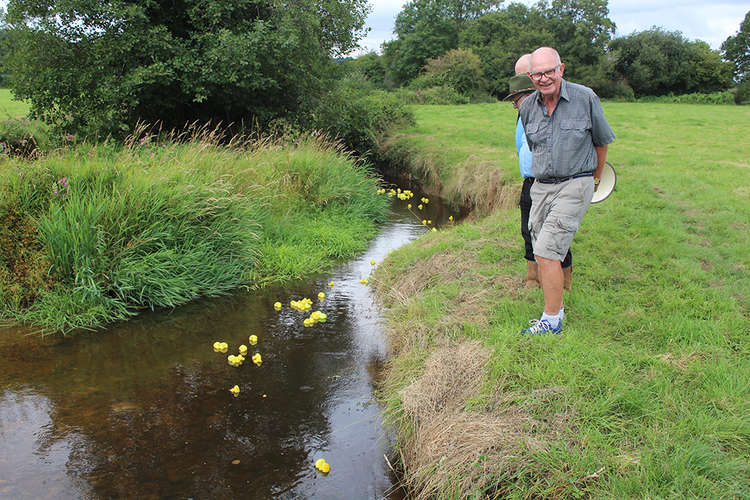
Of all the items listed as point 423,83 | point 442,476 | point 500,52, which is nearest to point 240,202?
point 442,476

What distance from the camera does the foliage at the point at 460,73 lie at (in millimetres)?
35906

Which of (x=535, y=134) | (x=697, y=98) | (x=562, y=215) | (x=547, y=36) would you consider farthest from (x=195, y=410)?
(x=547, y=36)

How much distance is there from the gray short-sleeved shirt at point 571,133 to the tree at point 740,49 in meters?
48.2

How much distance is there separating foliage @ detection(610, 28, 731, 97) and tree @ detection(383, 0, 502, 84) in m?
16.6

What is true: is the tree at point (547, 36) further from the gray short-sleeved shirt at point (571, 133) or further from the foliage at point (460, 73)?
the gray short-sleeved shirt at point (571, 133)

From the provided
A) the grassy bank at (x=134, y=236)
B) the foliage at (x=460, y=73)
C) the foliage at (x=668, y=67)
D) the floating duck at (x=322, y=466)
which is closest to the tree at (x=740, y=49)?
the foliage at (x=668, y=67)

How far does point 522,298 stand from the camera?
5.22 meters

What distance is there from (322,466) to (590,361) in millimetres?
2068

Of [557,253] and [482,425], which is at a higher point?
[557,253]

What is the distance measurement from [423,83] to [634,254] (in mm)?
32941

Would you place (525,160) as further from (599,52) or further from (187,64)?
(599,52)

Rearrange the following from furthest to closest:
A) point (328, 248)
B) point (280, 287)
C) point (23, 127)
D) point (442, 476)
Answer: point (23, 127)
point (328, 248)
point (280, 287)
point (442, 476)

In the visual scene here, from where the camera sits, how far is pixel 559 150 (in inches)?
159

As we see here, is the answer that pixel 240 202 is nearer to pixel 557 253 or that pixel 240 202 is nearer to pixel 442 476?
pixel 557 253
